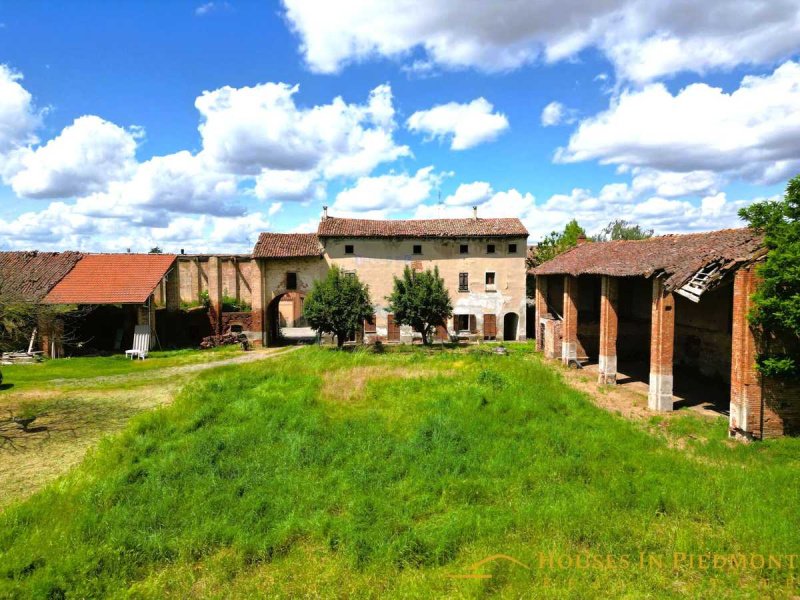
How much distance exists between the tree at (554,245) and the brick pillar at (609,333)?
1730cm

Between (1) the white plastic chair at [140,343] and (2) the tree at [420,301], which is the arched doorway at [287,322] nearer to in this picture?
(1) the white plastic chair at [140,343]

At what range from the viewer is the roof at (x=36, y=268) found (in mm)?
26609

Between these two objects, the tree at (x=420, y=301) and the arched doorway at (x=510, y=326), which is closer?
the tree at (x=420, y=301)

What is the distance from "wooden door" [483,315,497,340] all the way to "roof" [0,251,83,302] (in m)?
26.6

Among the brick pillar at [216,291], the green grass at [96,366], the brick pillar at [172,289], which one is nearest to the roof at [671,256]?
the green grass at [96,366]

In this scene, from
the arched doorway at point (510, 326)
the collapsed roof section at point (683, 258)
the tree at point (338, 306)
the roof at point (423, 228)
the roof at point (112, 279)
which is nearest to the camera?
the collapsed roof section at point (683, 258)

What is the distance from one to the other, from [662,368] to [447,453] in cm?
807

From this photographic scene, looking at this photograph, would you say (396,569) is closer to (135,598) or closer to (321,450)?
(135,598)

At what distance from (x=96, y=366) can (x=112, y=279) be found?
22.4ft

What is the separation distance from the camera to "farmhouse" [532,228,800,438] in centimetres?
1094

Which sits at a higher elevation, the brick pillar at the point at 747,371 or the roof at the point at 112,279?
the roof at the point at 112,279

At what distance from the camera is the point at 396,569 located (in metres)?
6.59

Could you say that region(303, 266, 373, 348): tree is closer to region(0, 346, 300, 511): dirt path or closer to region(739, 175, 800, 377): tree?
region(0, 346, 300, 511): dirt path

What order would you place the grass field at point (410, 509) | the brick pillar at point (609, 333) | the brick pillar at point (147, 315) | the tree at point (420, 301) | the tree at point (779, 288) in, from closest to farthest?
the grass field at point (410, 509), the tree at point (779, 288), the brick pillar at point (609, 333), the tree at point (420, 301), the brick pillar at point (147, 315)
